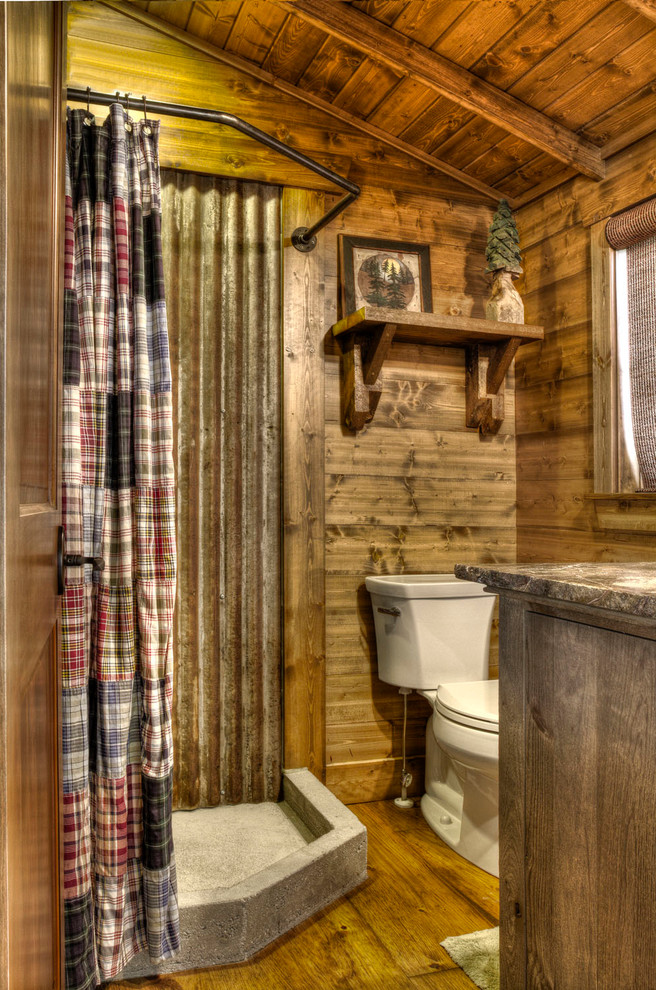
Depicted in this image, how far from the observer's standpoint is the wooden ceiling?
1.97 meters

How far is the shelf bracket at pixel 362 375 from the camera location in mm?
2445

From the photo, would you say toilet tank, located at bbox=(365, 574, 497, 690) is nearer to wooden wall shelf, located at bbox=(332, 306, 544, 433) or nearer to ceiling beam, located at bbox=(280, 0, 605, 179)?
wooden wall shelf, located at bbox=(332, 306, 544, 433)

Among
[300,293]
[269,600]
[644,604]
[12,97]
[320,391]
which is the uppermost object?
[300,293]

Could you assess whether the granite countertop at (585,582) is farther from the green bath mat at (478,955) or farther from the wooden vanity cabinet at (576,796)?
the green bath mat at (478,955)

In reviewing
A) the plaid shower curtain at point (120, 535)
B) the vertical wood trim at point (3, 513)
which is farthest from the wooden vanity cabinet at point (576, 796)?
the plaid shower curtain at point (120, 535)

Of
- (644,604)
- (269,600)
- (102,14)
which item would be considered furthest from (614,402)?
(102,14)

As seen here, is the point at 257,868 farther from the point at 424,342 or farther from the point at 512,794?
the point at 424,342

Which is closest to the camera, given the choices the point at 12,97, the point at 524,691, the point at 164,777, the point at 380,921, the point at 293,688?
the point at 12,97

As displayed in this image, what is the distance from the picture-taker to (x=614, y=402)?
2.31 metres

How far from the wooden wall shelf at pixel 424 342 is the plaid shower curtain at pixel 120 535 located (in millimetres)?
899

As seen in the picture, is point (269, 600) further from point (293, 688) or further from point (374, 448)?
point (374, 448)

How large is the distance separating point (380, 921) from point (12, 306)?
6.21 ft

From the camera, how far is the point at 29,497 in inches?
22.7

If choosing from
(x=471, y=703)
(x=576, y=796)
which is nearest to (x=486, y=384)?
(x=471, y=703)
